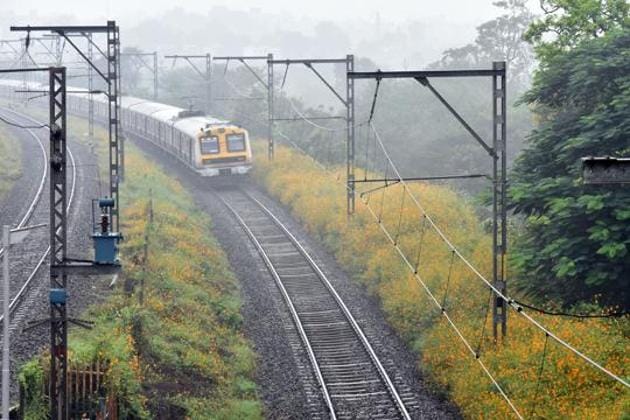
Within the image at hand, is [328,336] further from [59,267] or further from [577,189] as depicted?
[59,267]

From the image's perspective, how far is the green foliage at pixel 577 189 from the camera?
19.8m

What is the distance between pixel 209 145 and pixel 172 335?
2341 centimetres

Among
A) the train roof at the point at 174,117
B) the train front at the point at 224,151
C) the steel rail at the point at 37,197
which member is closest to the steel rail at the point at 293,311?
the train front at the point at 224,151

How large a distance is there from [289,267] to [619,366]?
15.1 metres

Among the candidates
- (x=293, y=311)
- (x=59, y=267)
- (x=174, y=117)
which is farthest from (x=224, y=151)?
(x=59, y=267)

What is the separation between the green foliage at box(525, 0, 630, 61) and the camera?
96.4 feet

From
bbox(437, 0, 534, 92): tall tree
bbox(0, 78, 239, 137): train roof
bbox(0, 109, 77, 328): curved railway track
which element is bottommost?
bbox(0, 109, 77, 328): curved railway track

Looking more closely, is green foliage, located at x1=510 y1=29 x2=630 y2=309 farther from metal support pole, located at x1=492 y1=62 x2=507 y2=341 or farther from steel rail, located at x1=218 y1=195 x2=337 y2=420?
steel rail, located at x1=218 y1=195 x2=337 y2=420

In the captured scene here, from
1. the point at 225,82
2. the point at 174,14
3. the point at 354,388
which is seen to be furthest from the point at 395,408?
the point at 174,14

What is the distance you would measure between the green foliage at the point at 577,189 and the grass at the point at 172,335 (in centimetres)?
705

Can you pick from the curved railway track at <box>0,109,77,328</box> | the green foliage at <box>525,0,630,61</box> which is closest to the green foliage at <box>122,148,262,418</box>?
the curved railway track at <box>0,109,77,328</box>

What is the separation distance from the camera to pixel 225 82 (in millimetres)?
73625

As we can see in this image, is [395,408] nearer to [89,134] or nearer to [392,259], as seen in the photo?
[392,259]

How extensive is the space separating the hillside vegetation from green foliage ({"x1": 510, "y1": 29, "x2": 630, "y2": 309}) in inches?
39.2
